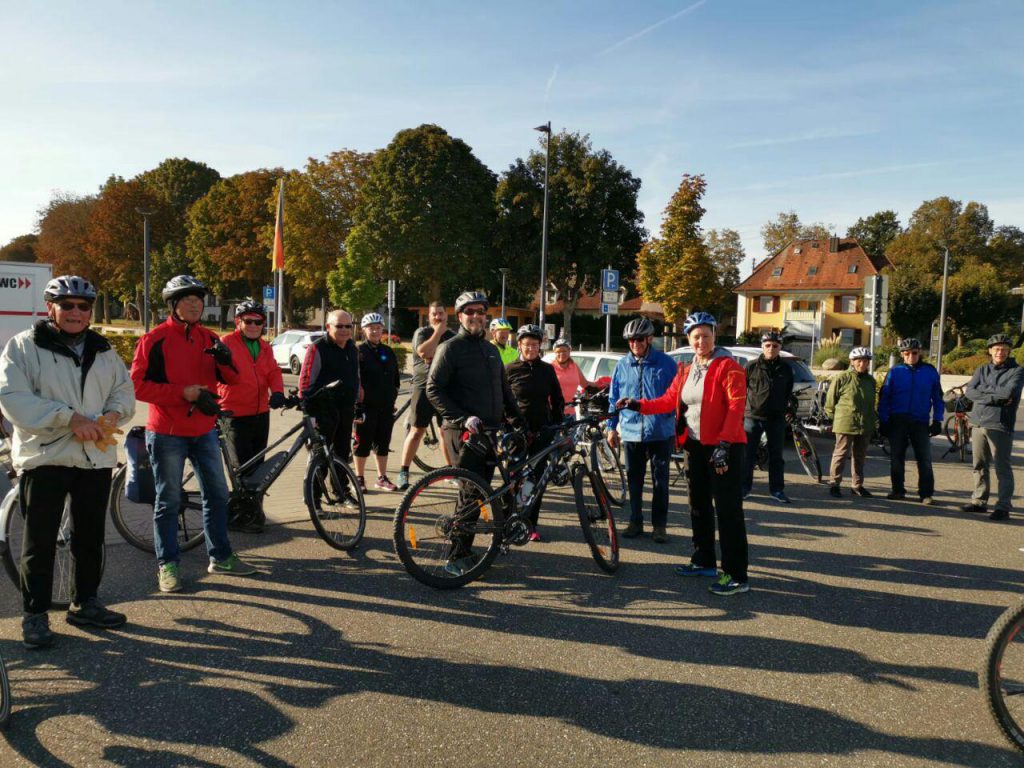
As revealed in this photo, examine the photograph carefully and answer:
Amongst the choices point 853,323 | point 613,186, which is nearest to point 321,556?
point 613,186

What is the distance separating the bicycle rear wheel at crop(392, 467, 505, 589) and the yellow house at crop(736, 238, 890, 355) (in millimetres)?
60332

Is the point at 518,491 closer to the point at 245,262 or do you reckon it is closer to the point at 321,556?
the point at 321,556

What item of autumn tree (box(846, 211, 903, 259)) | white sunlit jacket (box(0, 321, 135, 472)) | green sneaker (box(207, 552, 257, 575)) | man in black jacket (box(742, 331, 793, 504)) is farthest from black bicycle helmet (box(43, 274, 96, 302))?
autumn tree (box(846, 211, 903, 259))

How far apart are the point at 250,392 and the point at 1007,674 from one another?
530 centimetres

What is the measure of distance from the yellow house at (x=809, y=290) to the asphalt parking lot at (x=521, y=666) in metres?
59.8

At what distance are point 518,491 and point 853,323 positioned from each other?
63.9 meters

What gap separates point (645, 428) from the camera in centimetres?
680

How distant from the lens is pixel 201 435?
16.9 ft

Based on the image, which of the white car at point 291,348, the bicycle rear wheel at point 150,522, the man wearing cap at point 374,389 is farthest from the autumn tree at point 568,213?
the bicycle rear wheel at point 150,522

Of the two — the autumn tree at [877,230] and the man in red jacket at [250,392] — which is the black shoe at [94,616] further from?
the autumn tree at [877,230]

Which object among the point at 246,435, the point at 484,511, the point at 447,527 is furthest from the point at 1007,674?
the point at 246,435

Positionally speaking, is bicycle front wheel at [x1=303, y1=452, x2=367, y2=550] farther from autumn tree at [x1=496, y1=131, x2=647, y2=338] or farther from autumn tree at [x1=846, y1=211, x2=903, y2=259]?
autumn tree at [x1=846, y1=211, x2=903, y2=259]

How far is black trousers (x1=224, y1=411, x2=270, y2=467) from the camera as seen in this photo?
6.28 m

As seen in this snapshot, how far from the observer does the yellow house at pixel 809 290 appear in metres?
63.1
